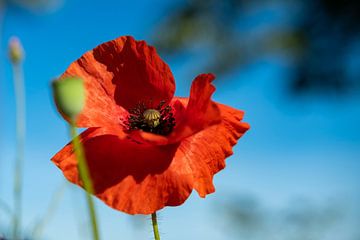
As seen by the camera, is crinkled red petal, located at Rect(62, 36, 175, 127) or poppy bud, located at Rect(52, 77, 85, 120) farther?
crinkled red petal, located at Rect(62, 36, 175, 127)

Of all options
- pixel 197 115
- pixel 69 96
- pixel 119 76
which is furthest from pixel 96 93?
pixel 69 96

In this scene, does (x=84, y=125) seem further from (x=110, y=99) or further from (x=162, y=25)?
(x=162, y=25)

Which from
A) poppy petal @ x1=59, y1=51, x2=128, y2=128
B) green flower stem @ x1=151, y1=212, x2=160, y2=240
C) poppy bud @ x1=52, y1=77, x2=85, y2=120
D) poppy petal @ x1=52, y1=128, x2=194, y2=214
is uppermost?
poppy petal @ x1=59, y1=51, x2=128, y2=128

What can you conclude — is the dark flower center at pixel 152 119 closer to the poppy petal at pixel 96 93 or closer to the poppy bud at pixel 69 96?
the poppy petal at pixel 96 93

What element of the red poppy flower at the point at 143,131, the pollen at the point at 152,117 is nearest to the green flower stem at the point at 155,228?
the red poppy flower at the point at 143,131

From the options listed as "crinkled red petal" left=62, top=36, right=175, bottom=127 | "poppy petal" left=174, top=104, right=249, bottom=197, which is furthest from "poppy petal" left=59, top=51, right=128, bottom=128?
"poppy petal" left=174, top=104, right=249, bottom=197

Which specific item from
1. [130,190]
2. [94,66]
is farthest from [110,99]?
[130,190]

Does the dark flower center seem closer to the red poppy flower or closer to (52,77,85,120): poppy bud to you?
the red poppy flower
